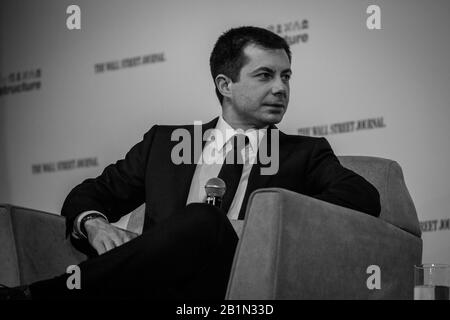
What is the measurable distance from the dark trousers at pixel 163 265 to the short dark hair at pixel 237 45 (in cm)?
87

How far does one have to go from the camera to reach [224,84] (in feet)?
8.83

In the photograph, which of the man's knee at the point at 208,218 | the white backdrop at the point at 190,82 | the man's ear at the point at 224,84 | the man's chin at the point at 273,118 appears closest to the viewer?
the man's knee at the point at 208,218

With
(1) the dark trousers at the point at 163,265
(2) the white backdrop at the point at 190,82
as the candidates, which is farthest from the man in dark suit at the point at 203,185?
(2) the white backdrop at the point at 190,82

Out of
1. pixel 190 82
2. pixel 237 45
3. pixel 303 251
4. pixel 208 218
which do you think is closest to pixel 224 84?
pixel 237 45

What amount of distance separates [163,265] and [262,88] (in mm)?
899

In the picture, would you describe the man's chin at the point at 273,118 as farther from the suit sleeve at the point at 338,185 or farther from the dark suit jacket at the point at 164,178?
the suit sleeve at the point at 338,185

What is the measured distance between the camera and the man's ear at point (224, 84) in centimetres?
267

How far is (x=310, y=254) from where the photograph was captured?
1813 mm

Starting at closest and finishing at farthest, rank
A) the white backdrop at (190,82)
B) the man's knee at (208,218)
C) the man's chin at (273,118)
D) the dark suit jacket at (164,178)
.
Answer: the man's knee at (208,218) → the dark suit jacket at (164,178) → the man's chin at (273,118) → the white backdrop at (190,82)

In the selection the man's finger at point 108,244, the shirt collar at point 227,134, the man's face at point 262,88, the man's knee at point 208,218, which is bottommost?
the man's finger at point 108,244

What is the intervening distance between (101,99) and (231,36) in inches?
42.5

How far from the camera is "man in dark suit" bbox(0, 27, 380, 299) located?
1.83 metres

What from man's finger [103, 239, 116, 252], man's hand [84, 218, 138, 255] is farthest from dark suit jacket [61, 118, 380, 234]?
man's finger [103, 239, 116, 252]

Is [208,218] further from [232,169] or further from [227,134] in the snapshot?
[227,134]
